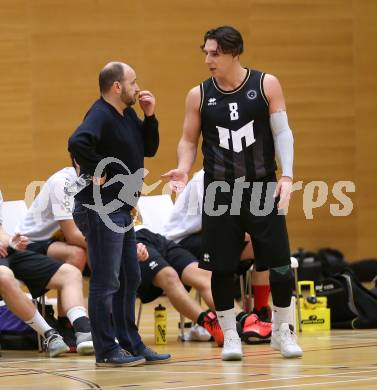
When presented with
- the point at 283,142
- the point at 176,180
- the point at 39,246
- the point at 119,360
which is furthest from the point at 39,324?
the point at 283,142

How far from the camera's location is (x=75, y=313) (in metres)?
6.73

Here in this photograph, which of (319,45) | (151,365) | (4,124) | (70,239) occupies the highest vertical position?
(319,45)

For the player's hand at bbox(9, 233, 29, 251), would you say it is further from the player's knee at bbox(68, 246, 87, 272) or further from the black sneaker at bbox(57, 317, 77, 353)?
the black sneaker at bbox(57, 317, 77, 353)

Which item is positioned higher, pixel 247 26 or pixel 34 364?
pixel 247 26

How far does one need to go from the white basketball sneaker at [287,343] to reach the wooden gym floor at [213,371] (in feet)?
0.20

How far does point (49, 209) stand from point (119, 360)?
6.16ft

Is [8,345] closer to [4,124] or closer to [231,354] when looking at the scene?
[231,354]

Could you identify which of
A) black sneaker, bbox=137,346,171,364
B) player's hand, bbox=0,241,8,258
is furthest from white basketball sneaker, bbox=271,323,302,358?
player's hand, bbox=0,241,8,258

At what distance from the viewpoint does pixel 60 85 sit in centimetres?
1181

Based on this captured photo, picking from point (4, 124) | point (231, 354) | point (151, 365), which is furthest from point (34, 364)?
point (4, 124)

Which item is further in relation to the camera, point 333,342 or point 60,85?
point 60,85

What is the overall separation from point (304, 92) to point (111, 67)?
7073 millimetres

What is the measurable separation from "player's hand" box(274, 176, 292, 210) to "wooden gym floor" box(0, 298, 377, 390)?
0.88 meters

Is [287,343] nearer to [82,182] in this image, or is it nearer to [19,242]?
[82,182]
